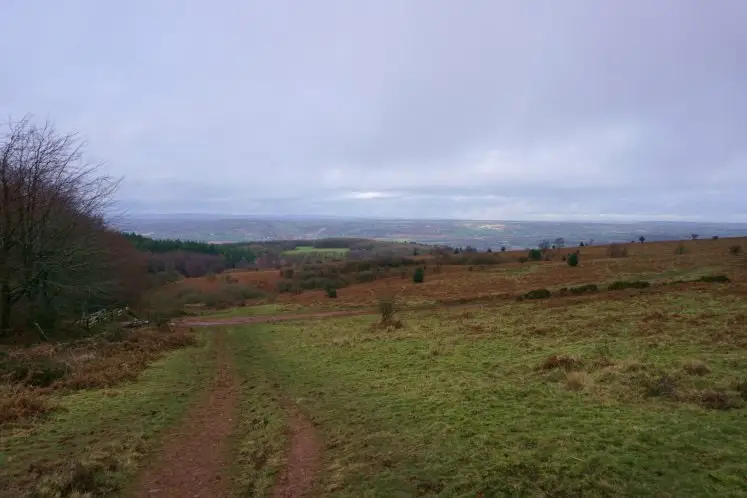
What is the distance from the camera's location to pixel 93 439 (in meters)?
8.14

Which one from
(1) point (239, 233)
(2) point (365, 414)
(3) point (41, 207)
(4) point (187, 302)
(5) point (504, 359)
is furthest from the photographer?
(1) point (239, 233)

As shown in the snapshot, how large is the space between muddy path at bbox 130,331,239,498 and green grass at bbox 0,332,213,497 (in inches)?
11.4

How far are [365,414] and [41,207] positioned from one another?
65.4ft

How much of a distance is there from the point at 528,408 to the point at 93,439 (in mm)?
7602

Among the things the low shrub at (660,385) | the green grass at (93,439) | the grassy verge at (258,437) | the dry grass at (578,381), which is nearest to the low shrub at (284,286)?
the grassy verge at (258,437)

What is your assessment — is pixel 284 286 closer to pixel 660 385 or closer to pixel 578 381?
pixel 578 381

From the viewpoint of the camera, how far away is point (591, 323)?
695 inches

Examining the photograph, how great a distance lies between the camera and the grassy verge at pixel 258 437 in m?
6.39

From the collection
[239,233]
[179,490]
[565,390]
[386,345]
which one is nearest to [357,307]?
[386,345]

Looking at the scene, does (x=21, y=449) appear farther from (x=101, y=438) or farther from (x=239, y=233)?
(x=239, y=233)

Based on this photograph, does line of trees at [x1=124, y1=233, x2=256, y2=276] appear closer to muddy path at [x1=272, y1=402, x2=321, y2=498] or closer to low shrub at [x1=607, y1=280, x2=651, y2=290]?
low shrub at [x1=607, y1=280, x2=651, y2=290]

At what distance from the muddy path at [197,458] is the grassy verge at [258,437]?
0.19 meters

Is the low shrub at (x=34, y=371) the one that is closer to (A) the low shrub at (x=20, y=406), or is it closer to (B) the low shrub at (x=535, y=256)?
(A) the low shrub at (x=20, y=406)

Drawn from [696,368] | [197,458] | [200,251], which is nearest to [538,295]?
[696,368]
